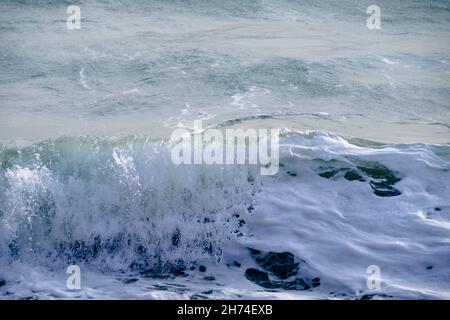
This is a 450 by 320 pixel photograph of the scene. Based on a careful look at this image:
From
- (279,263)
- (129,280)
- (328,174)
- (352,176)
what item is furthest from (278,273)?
(352,176)

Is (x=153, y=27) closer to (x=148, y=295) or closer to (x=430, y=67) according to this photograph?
(x=430, y=67)

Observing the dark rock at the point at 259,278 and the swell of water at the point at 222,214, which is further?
the swell of water at the point at 222,214

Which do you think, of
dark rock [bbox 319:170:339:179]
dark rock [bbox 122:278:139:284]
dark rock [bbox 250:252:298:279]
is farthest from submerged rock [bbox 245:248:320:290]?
dark rock [bbox 319:170:339:179]

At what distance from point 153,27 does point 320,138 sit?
521cm

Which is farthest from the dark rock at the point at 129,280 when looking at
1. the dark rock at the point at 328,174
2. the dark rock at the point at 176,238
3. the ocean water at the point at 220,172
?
the dark rock at the point at 328,174

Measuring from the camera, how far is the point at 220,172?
662cm

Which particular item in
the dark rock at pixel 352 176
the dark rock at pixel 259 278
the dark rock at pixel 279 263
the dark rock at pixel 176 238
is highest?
the dark rock at pixel 352 176

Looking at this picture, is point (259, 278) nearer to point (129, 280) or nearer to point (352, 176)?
point (129, 280)

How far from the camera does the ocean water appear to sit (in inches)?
221

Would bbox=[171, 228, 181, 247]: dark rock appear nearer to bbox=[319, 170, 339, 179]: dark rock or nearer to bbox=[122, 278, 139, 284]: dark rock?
bbox=[122, 278, 139, 284]: dark rock

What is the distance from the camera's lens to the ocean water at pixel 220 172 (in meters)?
5.62

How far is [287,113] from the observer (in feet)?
27.5

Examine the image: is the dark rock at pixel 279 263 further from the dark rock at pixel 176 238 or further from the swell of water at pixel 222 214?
the dark rock at pixel 176 238
